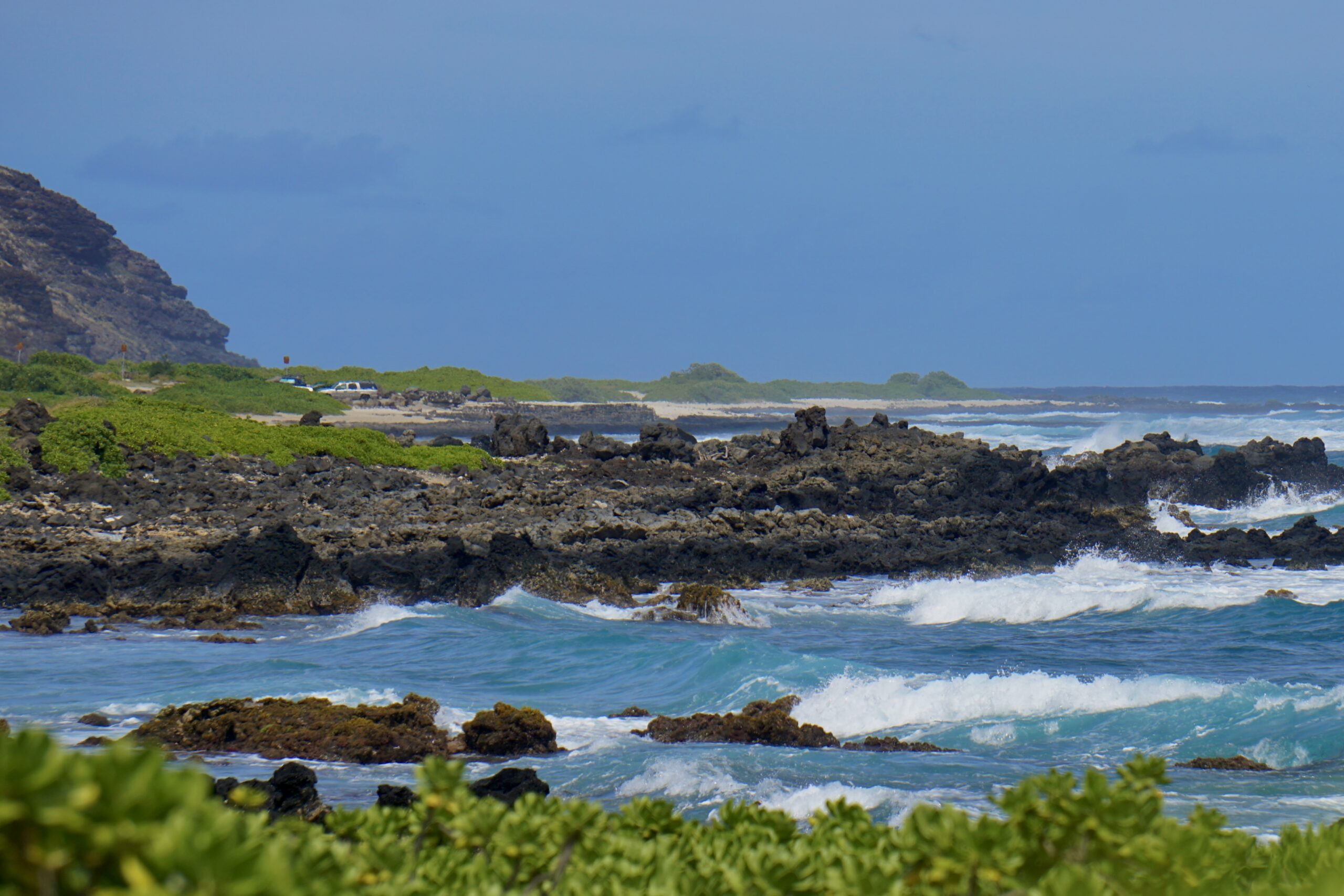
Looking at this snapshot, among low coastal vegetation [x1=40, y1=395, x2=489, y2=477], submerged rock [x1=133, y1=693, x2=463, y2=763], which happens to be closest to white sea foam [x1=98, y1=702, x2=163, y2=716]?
submerged rock [x1=133, y1=693, x2=463, y2=763]

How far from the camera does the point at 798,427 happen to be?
119 feet

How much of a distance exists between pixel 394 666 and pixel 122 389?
40.0 m

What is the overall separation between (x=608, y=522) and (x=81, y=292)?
96.1 meters

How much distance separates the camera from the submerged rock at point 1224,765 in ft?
35.1

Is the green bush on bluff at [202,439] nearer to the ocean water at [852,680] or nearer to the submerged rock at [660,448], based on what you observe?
the submerged rock at [660,448]

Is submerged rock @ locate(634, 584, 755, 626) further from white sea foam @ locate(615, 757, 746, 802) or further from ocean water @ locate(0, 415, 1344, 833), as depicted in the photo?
white sea foam @ locate(615, 757, 746, 802)

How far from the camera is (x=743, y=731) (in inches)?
452

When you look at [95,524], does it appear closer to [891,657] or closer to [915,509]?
[891,657]

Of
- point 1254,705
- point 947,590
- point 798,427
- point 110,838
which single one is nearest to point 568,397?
point 798,427

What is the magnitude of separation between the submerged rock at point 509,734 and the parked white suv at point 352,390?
2274 inches

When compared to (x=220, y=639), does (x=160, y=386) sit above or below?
above

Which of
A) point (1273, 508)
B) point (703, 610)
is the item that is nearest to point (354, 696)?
point (703, 610)

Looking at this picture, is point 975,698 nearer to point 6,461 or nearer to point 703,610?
point 703,610

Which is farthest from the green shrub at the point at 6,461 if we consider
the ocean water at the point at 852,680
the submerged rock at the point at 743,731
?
the submerged rock at the point at 743,731
